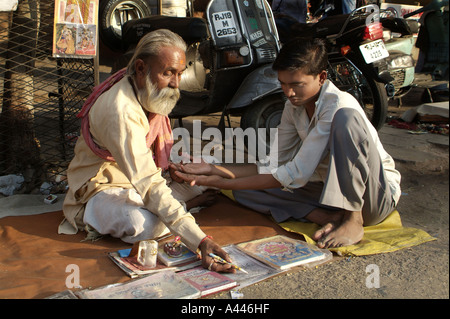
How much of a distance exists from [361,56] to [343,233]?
98.9 inches

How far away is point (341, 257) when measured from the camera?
249 centimetres

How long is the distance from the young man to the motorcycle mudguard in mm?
1171

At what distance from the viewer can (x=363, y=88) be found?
471 cm

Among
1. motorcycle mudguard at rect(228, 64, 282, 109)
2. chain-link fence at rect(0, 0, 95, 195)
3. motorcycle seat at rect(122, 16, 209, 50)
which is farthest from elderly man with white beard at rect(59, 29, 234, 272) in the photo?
motorcycle seat at rect(122, 16, 209, 50)

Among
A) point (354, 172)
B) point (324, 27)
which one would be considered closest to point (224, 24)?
point (324, 27)

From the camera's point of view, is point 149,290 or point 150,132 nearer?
point 149,290

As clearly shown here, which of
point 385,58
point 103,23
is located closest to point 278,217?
point 385,58

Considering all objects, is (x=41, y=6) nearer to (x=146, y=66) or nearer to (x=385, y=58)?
(x=146, y=66)

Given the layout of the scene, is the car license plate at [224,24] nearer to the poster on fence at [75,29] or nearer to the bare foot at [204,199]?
the poster on fence at [75,29]

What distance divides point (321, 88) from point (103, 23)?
4.93 m

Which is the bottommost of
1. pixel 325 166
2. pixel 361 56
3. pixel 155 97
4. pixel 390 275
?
pixel 390 275

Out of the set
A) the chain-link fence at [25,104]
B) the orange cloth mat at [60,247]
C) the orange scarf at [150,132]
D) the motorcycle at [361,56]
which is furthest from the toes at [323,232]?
the motorcycle at [361,56]

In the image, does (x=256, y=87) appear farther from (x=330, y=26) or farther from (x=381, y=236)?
(x=381, y=236)

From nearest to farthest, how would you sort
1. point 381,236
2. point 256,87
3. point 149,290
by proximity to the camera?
point 149,290
point 381,236
point 256,87
